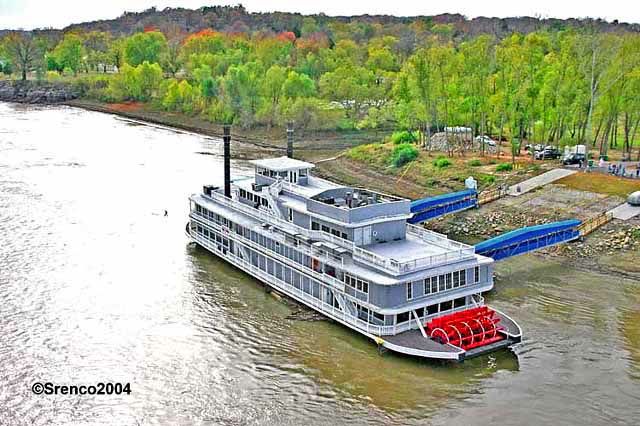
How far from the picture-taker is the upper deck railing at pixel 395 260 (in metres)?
33.9

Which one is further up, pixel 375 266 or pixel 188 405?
pixel 375 266

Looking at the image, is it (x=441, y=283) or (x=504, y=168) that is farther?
(x=504, y=168)

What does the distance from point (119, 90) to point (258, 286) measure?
103m

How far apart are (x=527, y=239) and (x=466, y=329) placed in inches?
508

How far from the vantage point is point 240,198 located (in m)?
46.4

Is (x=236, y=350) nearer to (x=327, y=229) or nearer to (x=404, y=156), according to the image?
(x=327, y=229)

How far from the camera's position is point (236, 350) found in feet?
113

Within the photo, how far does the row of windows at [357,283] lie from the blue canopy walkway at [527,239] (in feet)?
29.1

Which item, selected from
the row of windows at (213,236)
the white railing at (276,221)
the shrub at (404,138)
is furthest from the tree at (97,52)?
the white railing at (276,221)

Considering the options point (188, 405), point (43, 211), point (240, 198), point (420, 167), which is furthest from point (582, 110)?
point (188, 405)

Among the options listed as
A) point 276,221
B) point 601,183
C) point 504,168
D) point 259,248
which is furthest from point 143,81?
point 276,221

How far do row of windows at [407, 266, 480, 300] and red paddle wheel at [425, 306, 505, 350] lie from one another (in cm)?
130

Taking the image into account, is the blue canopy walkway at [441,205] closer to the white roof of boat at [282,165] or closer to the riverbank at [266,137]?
the white roof of boat at [282,165]

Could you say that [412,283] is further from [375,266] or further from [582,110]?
[582,110]
